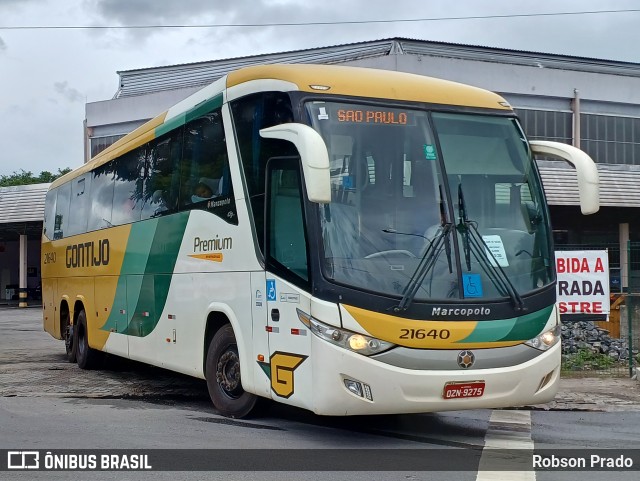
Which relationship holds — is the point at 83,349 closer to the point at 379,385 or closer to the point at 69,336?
the point at 69,336

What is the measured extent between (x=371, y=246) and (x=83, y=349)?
9.35 m

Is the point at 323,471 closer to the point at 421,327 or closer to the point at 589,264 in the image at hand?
the point at 421,327

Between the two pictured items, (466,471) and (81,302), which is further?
(81,302)

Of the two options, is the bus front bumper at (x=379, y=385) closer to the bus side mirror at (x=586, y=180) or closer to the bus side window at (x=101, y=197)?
the bus side mirror at (x=586, y=180)

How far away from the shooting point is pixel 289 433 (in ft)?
30.4

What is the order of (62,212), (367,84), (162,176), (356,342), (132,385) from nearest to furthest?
(356,342) < (367,84) < (162,176) < (132,385) < (62,212)

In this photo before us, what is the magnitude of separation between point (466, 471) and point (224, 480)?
1951 millimetres

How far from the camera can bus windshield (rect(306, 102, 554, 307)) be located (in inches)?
328

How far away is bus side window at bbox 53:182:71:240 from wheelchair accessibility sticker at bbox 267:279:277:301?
9.69 m

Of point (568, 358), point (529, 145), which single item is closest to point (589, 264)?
point (568, 358)

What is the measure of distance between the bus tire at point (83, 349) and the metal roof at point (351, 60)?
77.1 feet

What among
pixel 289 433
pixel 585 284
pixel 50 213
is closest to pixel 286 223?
pixel 289 433

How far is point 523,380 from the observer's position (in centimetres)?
859

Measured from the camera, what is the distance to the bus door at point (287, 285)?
846cm
